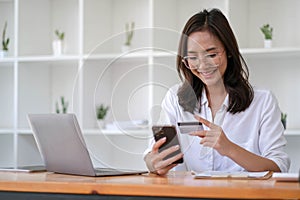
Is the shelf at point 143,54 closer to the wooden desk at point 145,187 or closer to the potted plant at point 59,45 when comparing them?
the potted plant at point 59,45

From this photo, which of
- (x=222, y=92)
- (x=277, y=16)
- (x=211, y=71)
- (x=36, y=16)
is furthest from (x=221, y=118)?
(x=36, y=16)

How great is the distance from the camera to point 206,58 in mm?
2242

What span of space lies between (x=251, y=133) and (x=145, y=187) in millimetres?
959

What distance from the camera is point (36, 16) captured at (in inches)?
170

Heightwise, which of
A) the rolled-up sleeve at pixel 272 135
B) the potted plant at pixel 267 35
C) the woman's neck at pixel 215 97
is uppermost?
the potted plant at pixel 267 35

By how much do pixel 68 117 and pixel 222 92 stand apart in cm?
80

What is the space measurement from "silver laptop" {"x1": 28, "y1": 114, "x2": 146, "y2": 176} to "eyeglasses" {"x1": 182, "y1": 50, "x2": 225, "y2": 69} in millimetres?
438

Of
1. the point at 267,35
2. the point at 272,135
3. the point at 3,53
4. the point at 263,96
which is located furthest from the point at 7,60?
the point at 272,135

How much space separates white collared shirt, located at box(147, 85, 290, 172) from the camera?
93.8 inches

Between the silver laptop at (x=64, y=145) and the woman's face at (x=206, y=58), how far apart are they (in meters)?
0.45

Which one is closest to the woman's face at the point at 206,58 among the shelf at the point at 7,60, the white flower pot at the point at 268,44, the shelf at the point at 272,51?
the shelf at the point at 272,51

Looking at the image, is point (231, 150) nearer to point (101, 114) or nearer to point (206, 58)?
point (206, 58)

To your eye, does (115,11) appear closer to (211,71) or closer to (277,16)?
(277,16)

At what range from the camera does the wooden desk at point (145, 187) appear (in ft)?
4.97
